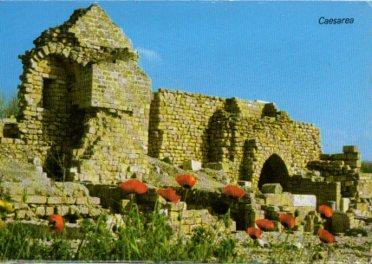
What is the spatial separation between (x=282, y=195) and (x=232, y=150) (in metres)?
7.58

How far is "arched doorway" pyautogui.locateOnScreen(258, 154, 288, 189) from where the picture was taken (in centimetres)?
2405

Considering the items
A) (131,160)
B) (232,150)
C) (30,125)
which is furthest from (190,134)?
(30,125)

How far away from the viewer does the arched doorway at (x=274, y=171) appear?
2405 cm

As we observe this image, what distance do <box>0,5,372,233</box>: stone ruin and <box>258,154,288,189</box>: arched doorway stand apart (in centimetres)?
88

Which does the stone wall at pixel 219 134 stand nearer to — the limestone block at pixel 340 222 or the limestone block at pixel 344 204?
the limestone block at pixel 344 204

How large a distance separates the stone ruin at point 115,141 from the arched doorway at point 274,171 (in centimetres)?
88

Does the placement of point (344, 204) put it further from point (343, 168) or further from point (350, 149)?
point (350, 149)

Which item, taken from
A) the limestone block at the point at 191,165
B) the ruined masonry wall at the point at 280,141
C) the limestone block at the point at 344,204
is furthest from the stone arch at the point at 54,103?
the limestone block at the point at 344,204

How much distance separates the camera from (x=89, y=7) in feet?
56.3

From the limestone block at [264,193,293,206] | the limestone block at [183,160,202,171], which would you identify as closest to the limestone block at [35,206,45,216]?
the limestone block at [264,193,293,206]

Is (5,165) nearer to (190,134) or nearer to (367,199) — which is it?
(190,134)

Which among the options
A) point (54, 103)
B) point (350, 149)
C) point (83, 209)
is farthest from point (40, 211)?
point (350, 149)

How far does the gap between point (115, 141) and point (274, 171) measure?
10.2m

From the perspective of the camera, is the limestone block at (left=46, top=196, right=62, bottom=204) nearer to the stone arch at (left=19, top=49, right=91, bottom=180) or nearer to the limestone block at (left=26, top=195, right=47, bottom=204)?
the limestone block at (left=26, top=195, right=47, bottom=204)
